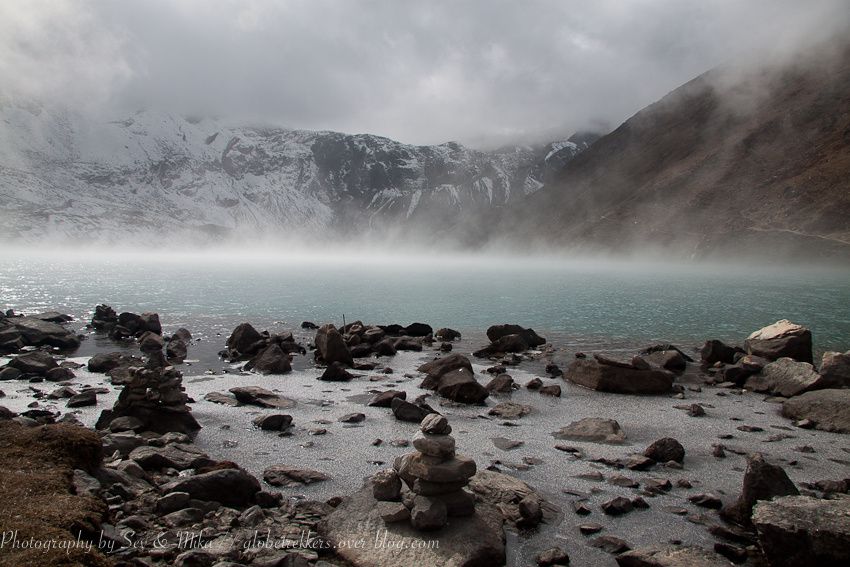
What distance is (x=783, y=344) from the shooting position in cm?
2541

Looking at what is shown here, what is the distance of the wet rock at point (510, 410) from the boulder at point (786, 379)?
9.60 meters

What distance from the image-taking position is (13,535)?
7129 mm

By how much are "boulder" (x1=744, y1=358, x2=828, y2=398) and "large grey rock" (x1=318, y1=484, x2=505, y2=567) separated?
15.4 metres

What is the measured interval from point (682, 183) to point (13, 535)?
196 m

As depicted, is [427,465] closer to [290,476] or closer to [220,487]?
[290,476]

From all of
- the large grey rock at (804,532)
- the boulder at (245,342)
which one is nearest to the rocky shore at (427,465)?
the large grey rock at (804,532)

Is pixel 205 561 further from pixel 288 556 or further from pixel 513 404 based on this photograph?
pixel 513 404

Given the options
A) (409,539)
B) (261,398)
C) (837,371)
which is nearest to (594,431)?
(409,539)

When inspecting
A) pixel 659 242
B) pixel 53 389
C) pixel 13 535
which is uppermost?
pixel 659 242

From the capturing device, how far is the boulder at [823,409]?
16281mm

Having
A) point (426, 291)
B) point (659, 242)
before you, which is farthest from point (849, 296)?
point (659, 242)

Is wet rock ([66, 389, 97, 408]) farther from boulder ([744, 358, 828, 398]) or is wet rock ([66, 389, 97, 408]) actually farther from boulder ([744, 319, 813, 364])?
boulder ([744, 319, 813, 364])

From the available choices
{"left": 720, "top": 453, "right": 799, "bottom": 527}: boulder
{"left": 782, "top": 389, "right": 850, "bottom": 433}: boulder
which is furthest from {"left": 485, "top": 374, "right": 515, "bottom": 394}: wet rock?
{"left": 720, "top": 453, "right": 799, "bottom": 527}: boulder

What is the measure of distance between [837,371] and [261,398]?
20.1m
